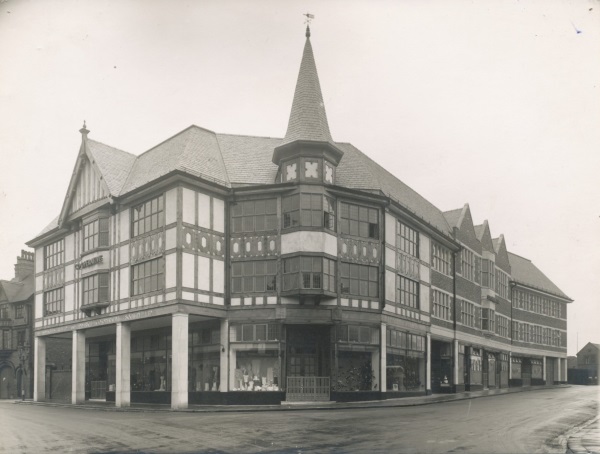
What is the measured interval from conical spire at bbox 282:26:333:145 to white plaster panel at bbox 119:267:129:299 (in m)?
11.0

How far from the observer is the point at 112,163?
127ft

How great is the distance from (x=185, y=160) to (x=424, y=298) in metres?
18.6

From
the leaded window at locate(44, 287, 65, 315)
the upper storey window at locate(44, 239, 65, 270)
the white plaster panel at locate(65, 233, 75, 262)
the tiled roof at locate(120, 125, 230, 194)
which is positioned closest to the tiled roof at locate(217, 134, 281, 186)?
the tiled roof at locate(120, 125, 230, 194)

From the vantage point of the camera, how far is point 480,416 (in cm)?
2456

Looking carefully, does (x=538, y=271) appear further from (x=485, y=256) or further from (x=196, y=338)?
(x=196, y=338)

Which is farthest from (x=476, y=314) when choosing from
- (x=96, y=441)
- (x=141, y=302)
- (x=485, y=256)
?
(x=96, y=441)

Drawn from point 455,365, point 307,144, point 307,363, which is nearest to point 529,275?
point 455,365

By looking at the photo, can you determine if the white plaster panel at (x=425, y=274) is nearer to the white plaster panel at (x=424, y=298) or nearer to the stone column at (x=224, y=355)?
the white plaster panel at (x=424, y=298)

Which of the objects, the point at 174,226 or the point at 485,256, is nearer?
the point at 174,226

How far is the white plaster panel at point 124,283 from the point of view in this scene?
35.2 meters

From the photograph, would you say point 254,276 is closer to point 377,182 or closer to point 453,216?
point 377,182

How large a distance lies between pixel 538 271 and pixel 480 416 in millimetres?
57228

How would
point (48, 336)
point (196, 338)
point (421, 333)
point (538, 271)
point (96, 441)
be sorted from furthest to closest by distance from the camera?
point (538, 271), point (48, 336), point (421, 333), point (196, 338), point (96, 441)

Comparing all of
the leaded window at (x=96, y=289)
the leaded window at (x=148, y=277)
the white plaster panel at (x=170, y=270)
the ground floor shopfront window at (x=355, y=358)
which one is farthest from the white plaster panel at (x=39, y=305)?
the ground floor shopfront window at (x=355, y=358)
